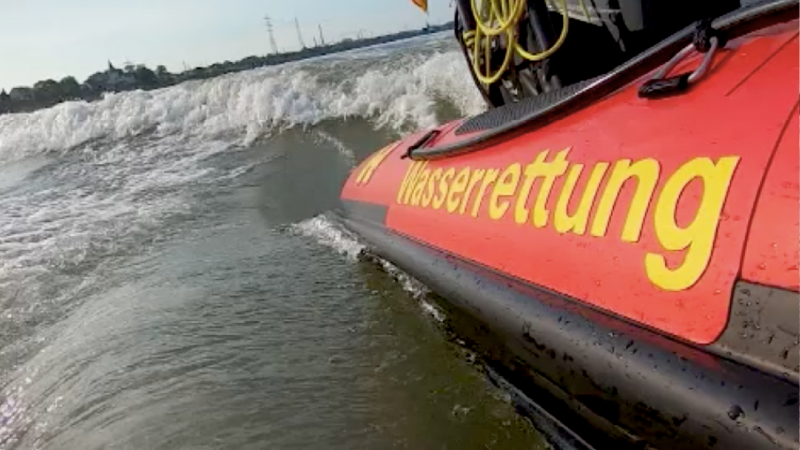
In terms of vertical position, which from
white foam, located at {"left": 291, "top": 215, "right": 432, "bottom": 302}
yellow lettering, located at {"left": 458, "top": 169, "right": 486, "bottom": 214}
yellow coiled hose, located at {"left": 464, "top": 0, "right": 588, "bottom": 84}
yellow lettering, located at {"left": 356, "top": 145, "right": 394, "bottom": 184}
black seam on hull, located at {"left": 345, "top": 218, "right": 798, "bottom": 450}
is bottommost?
white foam, located at {"left": 291, "top": 215, "right": 432, "bottom": 302}

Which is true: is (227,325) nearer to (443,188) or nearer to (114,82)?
(443,188)

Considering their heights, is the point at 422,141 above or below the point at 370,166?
above

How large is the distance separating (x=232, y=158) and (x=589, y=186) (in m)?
8.66

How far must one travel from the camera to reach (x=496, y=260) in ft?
8.95

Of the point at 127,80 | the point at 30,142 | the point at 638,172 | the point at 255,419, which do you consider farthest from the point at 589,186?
the point at 127,80

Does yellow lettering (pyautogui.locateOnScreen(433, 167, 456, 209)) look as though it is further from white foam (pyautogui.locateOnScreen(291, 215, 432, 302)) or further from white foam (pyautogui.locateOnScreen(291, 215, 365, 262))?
white foam (pyautogui.locateOnScreen(291, 215, 365, 262))

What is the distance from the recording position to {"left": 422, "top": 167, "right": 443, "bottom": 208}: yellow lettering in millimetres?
3644

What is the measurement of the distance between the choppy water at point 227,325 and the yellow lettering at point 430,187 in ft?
1.79

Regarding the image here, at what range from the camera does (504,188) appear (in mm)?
2807

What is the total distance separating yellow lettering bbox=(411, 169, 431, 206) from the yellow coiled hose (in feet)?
1.82

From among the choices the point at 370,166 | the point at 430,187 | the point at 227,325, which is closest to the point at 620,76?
the point at 430,187

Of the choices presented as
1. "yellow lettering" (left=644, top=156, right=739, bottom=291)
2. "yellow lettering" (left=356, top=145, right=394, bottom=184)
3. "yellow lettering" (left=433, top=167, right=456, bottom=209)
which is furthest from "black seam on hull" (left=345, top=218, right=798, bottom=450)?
"yellow lettering" (left=356, top=145, right=394, bottom=184)

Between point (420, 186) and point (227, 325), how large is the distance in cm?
129

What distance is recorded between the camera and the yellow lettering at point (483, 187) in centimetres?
296
